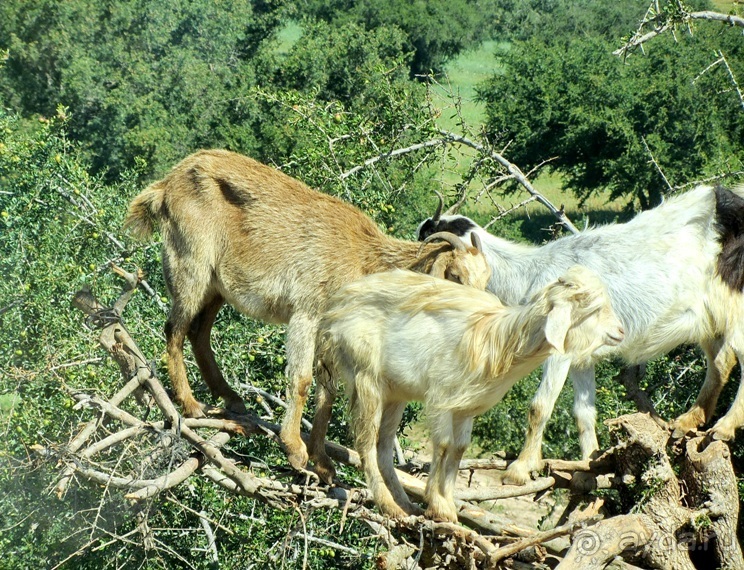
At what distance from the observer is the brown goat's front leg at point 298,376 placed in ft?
18.3

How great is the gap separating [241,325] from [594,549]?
4.16 m

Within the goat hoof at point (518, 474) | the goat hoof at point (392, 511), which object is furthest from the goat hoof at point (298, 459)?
the goat hoof at point (518, 474)

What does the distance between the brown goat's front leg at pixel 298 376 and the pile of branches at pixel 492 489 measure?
176 millimetres

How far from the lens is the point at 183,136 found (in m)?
20.8

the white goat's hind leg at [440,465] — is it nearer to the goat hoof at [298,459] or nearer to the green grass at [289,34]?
the goat hoof at [298,459]

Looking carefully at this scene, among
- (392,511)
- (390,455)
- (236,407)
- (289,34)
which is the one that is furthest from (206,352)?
(289,34)

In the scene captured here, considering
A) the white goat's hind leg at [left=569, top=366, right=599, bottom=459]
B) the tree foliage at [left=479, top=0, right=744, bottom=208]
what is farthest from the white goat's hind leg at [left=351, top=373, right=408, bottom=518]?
the tree foliage at [left=479, top=0, right=744, bottom=208]

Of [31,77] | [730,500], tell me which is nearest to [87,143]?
[31,77]

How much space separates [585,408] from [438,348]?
2008mm

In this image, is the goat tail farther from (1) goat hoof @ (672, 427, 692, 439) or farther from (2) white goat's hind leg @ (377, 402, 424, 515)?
(1) goat hoof @ (672, 427, 692, 439)

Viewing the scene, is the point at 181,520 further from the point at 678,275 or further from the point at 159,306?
the point at 678,275

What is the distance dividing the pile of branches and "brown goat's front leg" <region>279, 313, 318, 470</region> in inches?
6.9

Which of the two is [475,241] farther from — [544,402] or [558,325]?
[558,325]

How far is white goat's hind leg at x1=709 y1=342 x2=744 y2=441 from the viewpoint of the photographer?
572 cm
